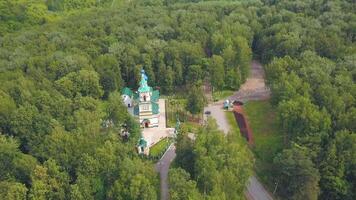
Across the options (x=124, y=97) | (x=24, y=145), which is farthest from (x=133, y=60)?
(x=24, y=145)

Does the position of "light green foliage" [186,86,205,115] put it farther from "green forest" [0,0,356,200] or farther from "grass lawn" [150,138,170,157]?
"grass lawn" [150,138,170,157]

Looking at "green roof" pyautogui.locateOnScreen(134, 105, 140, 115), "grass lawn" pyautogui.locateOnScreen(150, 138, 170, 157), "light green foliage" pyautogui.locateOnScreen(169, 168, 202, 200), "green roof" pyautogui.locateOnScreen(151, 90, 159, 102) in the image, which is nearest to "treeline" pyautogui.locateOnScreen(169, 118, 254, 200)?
"light green foliage" pyautogui.locateOnScreen(169, 168, 202, 200)

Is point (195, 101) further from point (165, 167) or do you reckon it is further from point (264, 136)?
point (165, 167)

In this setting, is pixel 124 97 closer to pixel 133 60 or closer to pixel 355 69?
pixel 133 60

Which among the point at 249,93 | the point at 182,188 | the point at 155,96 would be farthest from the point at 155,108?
the point at 182,188

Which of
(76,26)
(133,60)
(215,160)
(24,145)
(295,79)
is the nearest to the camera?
(215,160)
